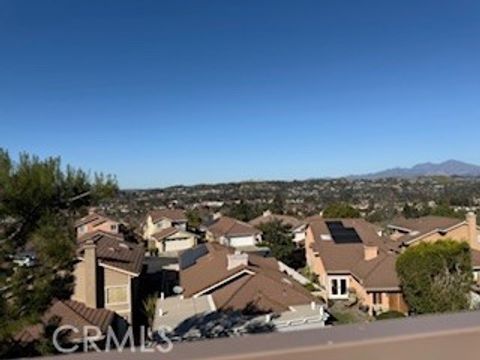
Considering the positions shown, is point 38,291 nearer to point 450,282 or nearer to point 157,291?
point 157,291

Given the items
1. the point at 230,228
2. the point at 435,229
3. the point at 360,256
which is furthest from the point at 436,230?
the point at 230,228

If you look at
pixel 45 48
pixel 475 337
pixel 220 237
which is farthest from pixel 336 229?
pixel 475 337

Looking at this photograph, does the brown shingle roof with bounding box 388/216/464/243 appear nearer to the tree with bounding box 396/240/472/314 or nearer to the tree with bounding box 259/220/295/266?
the tree with bounding box 396/240/472/314

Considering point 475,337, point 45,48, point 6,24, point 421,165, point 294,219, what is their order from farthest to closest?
point 294,219, point 421,165, point 45,48, point 6,24, point 475,337

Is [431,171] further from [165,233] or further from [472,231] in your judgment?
[165,233]

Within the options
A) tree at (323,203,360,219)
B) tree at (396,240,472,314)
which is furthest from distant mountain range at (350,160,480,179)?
tree at (396,240,472,314)

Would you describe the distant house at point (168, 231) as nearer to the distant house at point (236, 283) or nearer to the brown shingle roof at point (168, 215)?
the brown shingle roof at point (168, 215)
